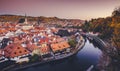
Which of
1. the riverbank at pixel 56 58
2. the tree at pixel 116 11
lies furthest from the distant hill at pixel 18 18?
the tree at pixel 116 11

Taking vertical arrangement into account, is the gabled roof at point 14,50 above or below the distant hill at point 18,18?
below

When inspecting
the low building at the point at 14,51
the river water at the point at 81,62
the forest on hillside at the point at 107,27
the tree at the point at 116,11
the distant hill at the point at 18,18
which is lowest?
the river water at the point at 81,62

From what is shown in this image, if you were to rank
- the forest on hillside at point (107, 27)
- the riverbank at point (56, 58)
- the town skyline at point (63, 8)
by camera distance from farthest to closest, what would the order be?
the forest on hillside at point (107, 27) < the town skyline at point (63, 8) < the riverbank at point (56, 58)

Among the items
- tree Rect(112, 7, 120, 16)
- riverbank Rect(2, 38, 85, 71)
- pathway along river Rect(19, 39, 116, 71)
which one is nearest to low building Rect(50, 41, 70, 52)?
riverbank Rect(2, 38, 85, 71)

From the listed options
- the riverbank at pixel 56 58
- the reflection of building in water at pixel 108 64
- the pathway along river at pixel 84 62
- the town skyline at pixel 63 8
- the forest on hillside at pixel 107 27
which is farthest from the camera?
the forest on hillside at pixel 107 27

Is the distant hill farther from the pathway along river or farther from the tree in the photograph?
the tree

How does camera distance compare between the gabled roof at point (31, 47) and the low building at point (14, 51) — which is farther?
the gabled roof at point (31, 47)

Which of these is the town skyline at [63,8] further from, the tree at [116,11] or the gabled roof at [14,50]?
the gabled roof at [14,50]
